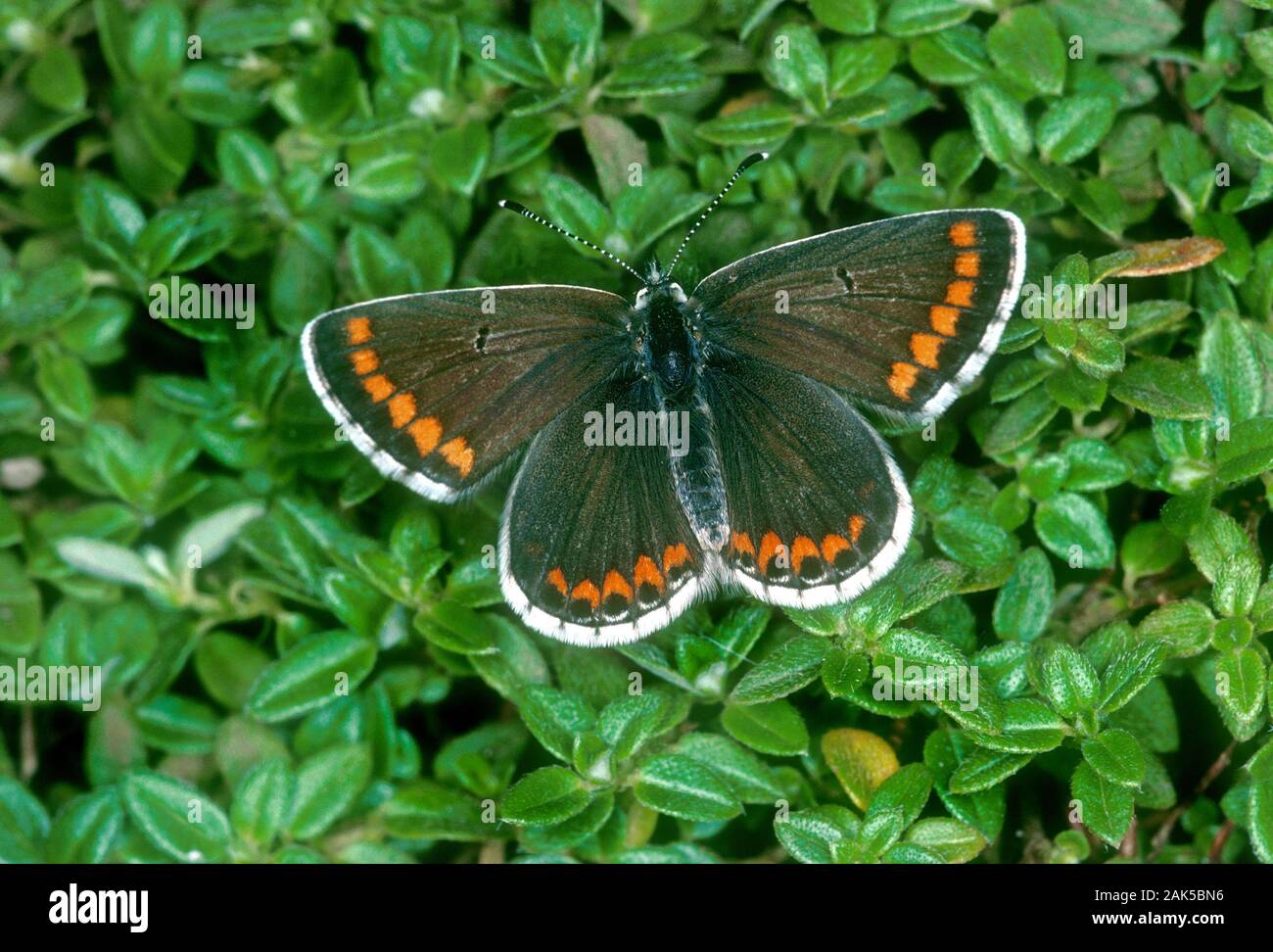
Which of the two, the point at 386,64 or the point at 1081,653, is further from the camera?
the point at 386,64

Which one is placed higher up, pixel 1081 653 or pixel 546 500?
pixel 546 500

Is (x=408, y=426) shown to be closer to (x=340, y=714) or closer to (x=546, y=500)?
(x=546, y=500)

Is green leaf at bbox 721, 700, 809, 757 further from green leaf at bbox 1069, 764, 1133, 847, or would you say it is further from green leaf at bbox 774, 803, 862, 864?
green leaf at bbox 1069, 764, 1133, 847

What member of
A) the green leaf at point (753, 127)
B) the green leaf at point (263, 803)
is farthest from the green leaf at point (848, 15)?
the green leaf at point (263, 803)

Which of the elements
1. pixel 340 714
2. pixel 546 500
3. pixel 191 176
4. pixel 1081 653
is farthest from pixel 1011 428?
pixel 191 176

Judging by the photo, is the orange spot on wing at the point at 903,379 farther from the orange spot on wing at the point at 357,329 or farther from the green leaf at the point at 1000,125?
the orange spot on wing at the point at 357,329
